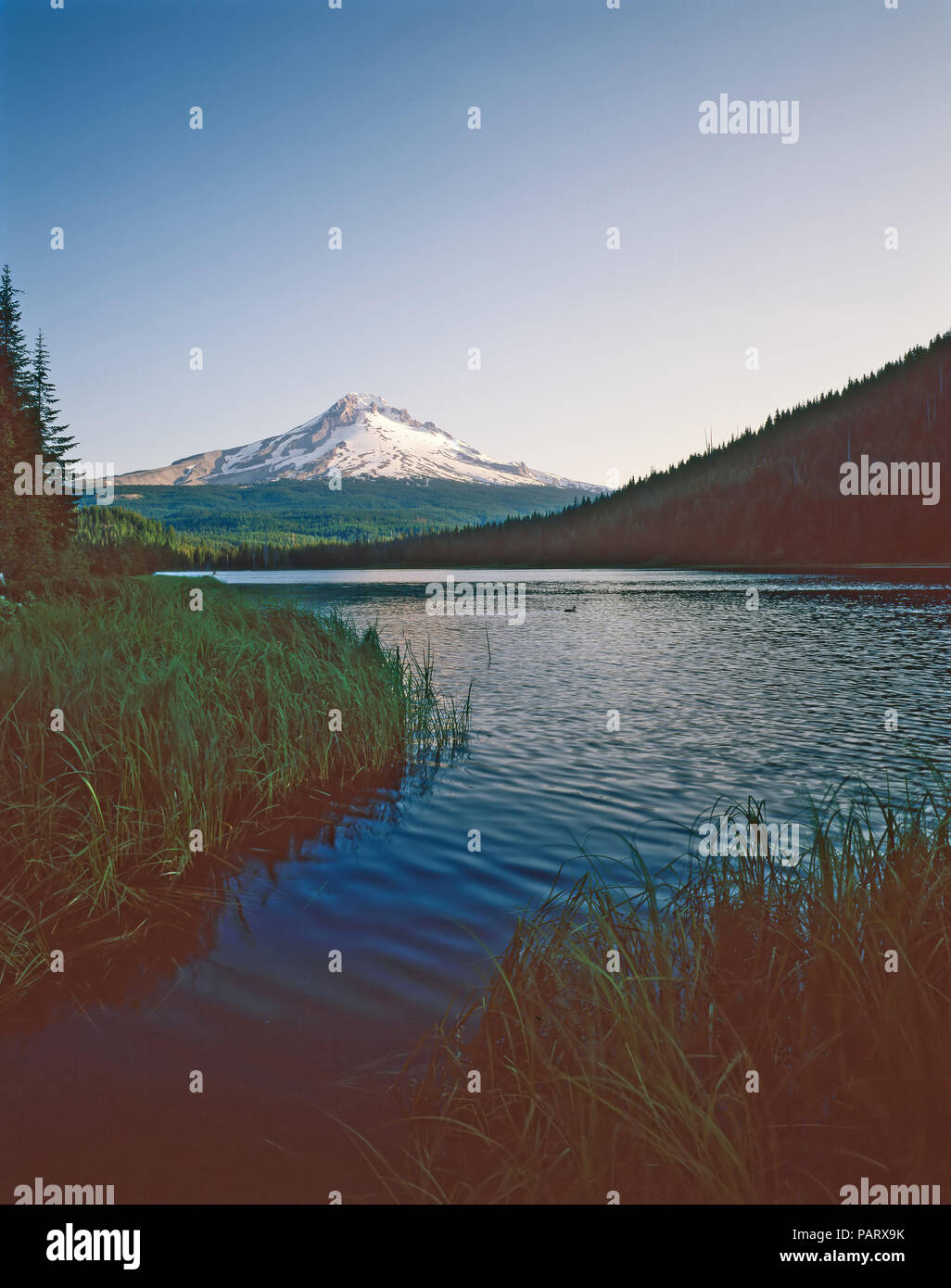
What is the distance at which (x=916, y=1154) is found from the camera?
10.8ft

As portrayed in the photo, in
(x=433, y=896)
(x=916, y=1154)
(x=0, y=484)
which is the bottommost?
(x=433, y=896)

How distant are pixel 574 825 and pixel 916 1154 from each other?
6.58 m

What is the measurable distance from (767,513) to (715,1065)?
145 metres

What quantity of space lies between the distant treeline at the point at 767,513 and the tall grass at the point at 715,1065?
364ft

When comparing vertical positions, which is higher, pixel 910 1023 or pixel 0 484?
pixel 0 484

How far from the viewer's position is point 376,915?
281 inches

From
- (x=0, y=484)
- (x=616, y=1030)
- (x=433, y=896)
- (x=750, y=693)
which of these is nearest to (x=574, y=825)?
(x=433, y=896)

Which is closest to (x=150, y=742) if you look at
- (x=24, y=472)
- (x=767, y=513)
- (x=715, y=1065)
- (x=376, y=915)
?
(x=376, y=915)

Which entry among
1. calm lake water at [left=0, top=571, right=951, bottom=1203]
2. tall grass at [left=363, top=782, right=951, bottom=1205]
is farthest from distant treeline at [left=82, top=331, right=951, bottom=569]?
tall grass at [left=363, top=782, right=951, bottom=1205]

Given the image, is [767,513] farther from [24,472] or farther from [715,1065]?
[715,1065]

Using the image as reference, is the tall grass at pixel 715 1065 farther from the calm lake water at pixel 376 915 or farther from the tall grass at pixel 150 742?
the tall grass at pixel 150 742
